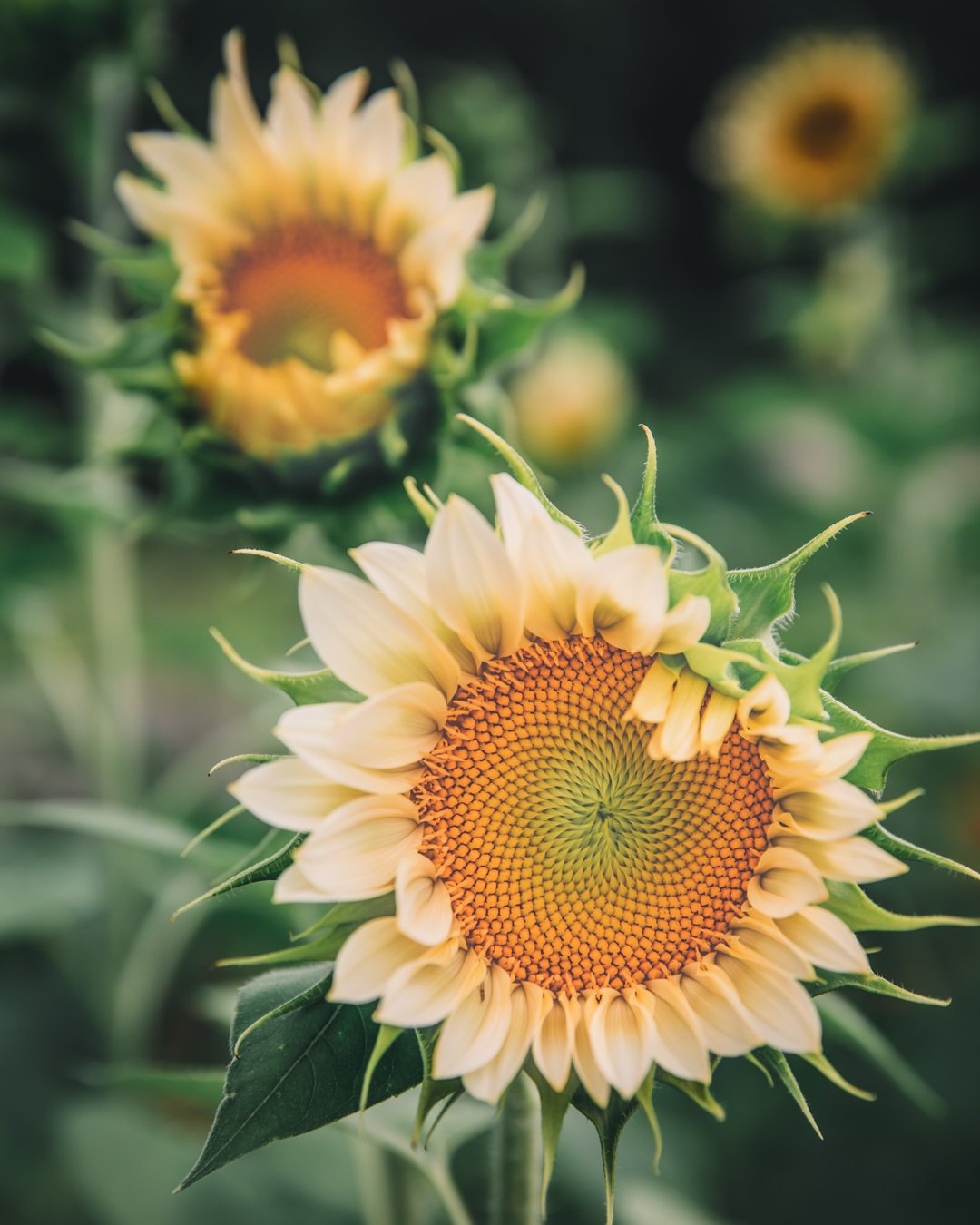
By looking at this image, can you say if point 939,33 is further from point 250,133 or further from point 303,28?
point 250,133

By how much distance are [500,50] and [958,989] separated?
3.19m

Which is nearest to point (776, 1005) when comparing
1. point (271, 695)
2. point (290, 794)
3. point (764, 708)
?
point (764, 708)

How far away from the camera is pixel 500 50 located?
3.76 meters

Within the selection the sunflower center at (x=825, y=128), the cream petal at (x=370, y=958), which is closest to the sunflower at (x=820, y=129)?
the sunflower center at (x=825, y=128)

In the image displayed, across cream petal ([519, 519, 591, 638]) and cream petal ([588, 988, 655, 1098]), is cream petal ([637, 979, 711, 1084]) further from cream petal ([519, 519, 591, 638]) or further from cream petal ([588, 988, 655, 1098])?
cream petal ([519, 519, 591, 638])

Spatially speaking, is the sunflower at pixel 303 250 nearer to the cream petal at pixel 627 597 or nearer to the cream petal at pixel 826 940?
the cream petal at pixel 627 597

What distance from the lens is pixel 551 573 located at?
0.56m

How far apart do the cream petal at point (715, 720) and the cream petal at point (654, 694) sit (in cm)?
2

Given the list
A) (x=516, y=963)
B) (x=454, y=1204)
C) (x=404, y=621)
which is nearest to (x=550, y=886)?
(x=516, y=963)

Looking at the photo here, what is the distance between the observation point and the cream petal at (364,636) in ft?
1.80

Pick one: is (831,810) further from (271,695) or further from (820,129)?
(820,129)

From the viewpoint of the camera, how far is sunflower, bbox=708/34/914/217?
193 centimetres

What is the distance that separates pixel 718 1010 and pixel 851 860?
0.09m

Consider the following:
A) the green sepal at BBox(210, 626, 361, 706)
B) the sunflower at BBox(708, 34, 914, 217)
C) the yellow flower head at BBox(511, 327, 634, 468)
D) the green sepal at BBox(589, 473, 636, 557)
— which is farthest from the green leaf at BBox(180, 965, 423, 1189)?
the sunflower at BBox(708, 34, 914, 217)
